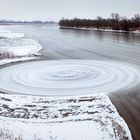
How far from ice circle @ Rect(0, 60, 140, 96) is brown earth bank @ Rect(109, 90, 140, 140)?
2.33ft

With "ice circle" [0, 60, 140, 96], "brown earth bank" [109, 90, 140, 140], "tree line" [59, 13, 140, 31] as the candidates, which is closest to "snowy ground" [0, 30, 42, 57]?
"ice circle" [0, 60, 140, 96]

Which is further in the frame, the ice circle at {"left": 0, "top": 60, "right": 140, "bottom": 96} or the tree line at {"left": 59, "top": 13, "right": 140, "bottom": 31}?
the tree line at {"left": 59, "top": 13, "right": 140, "bottom": 31}

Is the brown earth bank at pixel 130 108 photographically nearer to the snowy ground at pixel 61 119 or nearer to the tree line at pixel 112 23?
the snowy ground at pixel 61 119

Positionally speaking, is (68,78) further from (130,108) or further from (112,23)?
(112,23)

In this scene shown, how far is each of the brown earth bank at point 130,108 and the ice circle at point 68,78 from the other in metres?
0.71

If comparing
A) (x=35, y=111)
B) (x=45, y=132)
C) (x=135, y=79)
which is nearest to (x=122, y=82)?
(x=135, y=79)

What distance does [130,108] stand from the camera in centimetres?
746

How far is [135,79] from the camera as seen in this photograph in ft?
33.9

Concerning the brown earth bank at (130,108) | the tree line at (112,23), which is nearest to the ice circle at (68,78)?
the brown earth bank at (130,108)

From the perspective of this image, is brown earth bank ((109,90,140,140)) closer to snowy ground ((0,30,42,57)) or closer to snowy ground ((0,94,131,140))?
snowy ground ((0,94,131,140))

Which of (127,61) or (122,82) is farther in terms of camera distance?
(127,61)

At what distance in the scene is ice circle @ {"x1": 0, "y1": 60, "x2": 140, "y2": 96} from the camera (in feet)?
31.1

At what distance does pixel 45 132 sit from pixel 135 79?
5.41 m

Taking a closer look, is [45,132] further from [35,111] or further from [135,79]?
[135,79]
